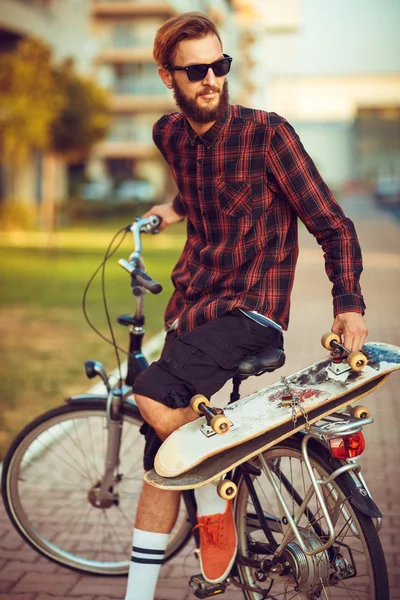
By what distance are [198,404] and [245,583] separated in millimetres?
855

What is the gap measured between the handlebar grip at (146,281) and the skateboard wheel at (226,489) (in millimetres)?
741

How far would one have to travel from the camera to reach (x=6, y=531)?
415 cm

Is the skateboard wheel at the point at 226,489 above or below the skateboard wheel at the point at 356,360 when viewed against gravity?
below

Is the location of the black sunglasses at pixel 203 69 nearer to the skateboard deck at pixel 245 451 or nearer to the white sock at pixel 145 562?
the skateboard deck at pixel 245 451

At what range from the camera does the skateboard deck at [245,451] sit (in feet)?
8.73

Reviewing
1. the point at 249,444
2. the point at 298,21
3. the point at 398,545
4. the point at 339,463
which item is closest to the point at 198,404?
the point at 249,444

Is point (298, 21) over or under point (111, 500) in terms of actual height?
over

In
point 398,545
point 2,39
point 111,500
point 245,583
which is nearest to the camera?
point 245,583

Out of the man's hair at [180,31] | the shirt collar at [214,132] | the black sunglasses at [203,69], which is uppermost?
the man's hair at [180,31]

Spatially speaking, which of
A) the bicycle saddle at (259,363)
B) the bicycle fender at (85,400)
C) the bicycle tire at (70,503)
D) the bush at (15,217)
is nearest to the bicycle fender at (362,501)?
the bicycle saddle at (259,363)

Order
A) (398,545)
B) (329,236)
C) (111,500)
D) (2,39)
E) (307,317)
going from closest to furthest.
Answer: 1. (329,236)
2. (111,500)
3. (398,545)
4. (307,317)
5. (2,39)

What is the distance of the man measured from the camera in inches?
111

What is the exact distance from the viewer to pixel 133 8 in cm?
5819

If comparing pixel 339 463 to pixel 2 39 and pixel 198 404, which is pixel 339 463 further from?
pixel 2 39
